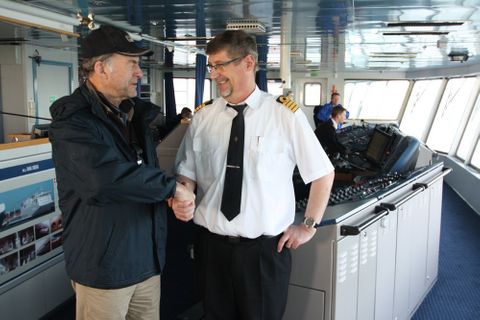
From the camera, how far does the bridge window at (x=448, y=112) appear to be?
11397 millimetres

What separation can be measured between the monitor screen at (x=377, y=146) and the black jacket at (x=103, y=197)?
8.73ft

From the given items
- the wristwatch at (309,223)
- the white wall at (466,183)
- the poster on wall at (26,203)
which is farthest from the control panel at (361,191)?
the white wall at (466,183)

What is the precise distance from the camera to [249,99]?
182 centimetres

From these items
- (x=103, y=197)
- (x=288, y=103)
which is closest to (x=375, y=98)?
(x=288, y=103)

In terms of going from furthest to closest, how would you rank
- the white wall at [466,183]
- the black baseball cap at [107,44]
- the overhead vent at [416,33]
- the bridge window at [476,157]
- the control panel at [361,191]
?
the bridge window at [476,157], the white wall at [466,183], the overhead vent at [416,33], the control panel at [361,191], the black baseball cap at [107,44]

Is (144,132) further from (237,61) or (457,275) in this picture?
(457,275)

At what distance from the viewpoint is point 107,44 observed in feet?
5.10

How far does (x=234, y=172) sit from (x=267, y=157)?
5.2 inches

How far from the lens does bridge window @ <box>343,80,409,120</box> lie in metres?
16.4

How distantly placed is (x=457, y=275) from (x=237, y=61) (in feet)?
10.9

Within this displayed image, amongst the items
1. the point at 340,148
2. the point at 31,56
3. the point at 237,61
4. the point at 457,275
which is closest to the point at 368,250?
the point at 237,61

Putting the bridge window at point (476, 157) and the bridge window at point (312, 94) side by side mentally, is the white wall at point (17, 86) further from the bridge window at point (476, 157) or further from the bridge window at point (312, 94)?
the bridge window at point (312, 94)

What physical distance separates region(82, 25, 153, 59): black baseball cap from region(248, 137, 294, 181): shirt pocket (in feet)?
1.76

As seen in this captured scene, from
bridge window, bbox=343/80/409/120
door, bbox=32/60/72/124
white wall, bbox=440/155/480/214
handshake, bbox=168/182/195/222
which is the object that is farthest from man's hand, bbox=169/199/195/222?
bridge window, bbox=343/80/409/120
